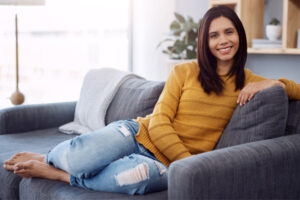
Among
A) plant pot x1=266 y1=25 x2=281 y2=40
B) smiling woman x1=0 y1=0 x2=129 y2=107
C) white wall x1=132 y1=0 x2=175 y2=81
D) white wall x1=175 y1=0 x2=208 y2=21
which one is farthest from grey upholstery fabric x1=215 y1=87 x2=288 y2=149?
smiling woman x1=0 y1=0 x2=129 y2=107

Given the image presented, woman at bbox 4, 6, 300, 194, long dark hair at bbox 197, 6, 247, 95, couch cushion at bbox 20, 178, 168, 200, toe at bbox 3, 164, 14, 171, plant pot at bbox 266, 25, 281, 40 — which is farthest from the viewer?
plant pot at bbox 266, 25, 281, 40

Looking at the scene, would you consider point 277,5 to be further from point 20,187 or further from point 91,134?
point 20,187

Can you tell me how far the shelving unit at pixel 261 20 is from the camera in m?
2.50

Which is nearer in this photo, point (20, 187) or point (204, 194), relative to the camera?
point (204, 194)

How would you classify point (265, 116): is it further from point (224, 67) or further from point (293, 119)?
point (224, 67)

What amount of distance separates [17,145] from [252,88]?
1.29 metres

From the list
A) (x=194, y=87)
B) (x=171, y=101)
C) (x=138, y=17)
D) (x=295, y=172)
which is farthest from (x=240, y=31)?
(x=138, y=17)

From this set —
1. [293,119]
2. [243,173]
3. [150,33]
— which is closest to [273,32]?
[293,119]

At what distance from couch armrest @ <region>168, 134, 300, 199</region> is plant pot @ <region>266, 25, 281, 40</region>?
125cm

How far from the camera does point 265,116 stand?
1575 mm

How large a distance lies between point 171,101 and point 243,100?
0.31 metres

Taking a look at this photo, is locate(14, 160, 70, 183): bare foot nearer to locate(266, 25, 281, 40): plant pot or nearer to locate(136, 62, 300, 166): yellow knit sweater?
locate(136, 62, 300, 166): yellow knit sweater

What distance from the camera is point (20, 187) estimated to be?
1.83 metres

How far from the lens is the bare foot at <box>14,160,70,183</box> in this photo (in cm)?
171
